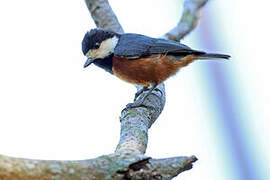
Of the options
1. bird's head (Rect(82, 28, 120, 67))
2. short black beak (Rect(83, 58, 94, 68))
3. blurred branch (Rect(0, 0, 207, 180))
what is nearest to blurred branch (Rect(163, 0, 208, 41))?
bird's head (Rect(82, 28, 120, 67))

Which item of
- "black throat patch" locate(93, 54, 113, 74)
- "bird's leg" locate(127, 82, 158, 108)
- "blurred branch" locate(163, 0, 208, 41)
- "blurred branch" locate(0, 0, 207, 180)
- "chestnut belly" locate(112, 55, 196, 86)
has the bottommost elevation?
"blurred branch" locate(0, 0, 207, 180)

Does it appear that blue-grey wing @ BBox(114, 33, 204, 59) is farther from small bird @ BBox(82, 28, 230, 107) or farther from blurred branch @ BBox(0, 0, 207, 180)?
blurred branch @ BBox(0, 0, 207, 180)

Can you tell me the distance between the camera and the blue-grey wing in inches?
144

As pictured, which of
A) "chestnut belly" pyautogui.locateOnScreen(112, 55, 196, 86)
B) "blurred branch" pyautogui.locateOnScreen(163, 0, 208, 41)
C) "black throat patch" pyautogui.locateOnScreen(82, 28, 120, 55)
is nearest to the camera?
"chestnut belly" pyautogui.locateOnScreen(112, 55, 196, 86)

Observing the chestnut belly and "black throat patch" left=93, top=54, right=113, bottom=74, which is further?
"black throat patch" left=93, top=54, right=113, bottom=74

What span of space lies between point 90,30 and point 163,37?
0.68m

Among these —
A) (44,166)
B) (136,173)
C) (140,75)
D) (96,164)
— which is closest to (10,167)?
(44,166)

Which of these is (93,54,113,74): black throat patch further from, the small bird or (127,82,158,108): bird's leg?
(127,82,158,108): bird's leg

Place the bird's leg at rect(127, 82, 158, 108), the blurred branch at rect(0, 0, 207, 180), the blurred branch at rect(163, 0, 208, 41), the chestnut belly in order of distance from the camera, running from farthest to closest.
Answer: the blurred branch at rect(163, 0, 208, 41)
the chestnut belly
the bird's leg at rect(127, 82, 158, 108)
the blurred branch at rect(0, 0, 207, 180)

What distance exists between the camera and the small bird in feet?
12.0

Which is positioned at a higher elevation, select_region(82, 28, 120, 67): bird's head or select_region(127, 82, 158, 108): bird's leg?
select_region(82, 28, 120, 67): bird's head

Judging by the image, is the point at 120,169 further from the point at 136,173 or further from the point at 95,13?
the point at 95,13

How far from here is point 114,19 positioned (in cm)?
426

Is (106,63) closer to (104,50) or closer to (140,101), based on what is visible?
(104,50)
